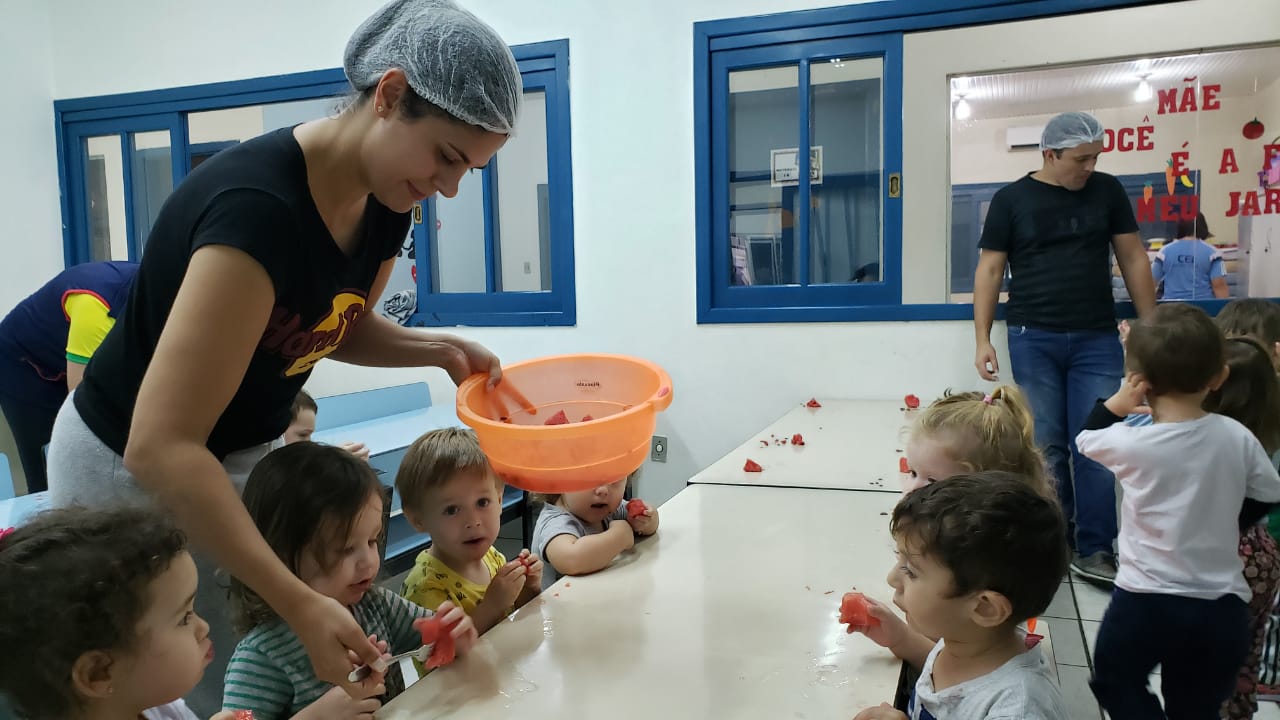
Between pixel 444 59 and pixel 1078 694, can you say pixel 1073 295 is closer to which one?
pixel 1078 694

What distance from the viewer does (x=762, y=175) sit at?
143 inches

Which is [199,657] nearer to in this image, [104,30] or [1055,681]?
[1055,681]

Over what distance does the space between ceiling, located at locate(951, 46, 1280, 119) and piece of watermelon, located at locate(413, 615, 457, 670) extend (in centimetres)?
331

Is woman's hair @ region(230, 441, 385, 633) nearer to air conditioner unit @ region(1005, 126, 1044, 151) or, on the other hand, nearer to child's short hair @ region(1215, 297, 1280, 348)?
child's short hair @ region(1215, 297, 1280, 348)

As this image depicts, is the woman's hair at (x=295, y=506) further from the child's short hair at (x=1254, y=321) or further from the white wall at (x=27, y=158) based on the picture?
the white wall at (x=27, y=158)

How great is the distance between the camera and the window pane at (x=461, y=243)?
4004 mm

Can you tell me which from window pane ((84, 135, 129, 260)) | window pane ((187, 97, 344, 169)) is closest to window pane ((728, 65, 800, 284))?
window pane ((187, 97, 344, 169))

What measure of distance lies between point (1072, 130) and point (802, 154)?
3.45ft

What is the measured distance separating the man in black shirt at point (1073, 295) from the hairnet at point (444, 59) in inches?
102

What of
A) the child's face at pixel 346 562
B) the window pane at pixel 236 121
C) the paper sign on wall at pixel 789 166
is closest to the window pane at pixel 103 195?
the window pane at pixel 236 121

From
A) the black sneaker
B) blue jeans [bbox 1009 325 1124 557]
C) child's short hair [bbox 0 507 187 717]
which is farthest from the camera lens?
blue jeans [bbox 1009 325 1124 557]

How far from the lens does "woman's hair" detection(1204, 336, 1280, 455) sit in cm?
180

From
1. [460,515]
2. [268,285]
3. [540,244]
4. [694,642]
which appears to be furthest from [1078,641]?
[540,244]

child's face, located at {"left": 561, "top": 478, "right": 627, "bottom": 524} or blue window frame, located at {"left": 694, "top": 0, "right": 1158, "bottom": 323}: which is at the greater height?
blue window frame, located at {"left": 694, "top": 0, "right": 1158, "bottom": 323}
